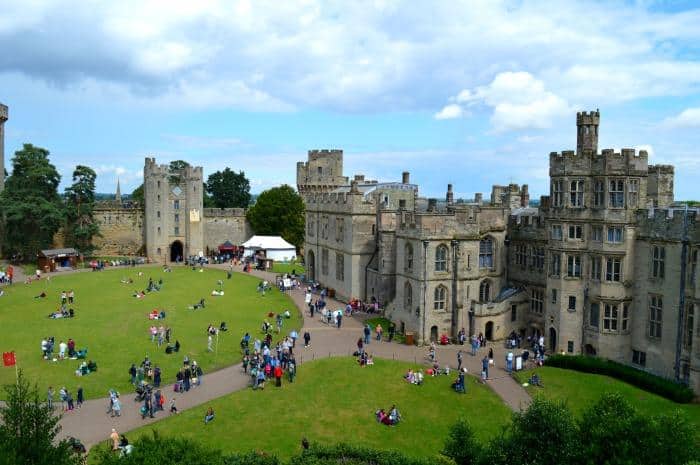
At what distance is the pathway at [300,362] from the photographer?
89.5ft

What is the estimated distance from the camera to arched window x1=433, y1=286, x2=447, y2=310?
141ft

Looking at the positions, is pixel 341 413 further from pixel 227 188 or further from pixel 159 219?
pixel 227 188

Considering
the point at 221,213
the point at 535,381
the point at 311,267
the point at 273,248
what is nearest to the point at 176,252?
the point at 221,213

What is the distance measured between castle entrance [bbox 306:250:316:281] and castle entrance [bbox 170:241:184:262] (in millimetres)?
27842

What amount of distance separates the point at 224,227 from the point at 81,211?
69.2 feet

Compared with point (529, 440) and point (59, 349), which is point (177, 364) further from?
point (529, 440)

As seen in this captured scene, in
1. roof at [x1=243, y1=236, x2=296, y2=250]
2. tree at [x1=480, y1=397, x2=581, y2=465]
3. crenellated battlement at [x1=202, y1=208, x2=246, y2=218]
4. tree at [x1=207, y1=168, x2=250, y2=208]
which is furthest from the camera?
tree at [x1=207, y1=168, x2=250, y2=208]

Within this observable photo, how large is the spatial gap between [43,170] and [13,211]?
261 inches

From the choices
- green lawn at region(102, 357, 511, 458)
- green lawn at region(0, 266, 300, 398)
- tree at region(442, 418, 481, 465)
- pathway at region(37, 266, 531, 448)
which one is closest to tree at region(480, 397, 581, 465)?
tree at region(442, 418, 481, 465)

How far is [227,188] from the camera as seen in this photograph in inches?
4530

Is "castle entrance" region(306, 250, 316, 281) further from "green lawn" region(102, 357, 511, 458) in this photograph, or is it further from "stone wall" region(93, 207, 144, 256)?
"stone wall" region(93, 207, 144, 256)

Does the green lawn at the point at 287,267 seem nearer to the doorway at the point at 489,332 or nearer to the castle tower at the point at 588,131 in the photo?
the doorway at the point at 489,332

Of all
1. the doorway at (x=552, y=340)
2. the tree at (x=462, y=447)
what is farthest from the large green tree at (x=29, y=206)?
the tree at (x=462, y=447)

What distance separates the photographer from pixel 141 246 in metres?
86.5
